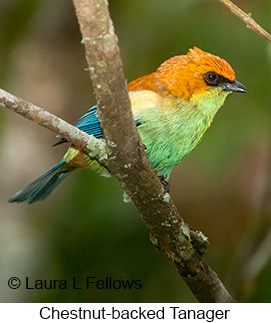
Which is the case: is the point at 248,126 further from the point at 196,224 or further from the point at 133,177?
the point at 133,177

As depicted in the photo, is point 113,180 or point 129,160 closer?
point 129,160

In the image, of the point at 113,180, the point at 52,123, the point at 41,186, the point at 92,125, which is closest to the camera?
the point at 52,123

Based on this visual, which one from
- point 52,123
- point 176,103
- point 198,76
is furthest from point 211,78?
point 52,123

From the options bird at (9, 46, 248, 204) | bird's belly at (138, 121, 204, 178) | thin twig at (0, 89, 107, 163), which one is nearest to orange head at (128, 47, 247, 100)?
bird at (9, 46, 248, 204)

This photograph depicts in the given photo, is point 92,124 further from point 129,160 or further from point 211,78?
point 129,160

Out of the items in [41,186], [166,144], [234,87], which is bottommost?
[41,186]

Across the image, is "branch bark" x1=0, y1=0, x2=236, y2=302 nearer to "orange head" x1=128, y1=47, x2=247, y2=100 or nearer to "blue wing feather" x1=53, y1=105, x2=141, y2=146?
"blue wing feather" x1=53, y1=105, x2=141, y2=146
